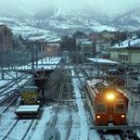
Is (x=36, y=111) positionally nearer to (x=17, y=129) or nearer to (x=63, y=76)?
(x=17, y=129)

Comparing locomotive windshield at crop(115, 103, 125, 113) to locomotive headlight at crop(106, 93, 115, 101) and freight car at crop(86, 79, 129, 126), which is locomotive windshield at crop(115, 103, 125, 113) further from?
locomotive headlight at crop(106, 93, 115, 101)

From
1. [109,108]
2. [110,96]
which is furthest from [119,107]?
[110,96]

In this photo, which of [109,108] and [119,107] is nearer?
[109,108]

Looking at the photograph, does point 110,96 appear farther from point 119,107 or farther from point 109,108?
point 119,107

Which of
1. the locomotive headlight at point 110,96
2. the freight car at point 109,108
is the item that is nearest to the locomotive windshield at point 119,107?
the freight car at point 109,108

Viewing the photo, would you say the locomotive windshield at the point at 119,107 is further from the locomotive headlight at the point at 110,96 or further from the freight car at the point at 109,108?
the locomotive headlight at the point at 110,96

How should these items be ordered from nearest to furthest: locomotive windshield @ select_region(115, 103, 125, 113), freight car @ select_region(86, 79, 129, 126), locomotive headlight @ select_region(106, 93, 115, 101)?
freight car @ select_region(86, 79, 129, 126)
locomotive headlight @ select_region(106, 93, 115, 101)
locomotive windshield @ select_region(115, 103, 125, 113)

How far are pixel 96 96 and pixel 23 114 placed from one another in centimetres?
746

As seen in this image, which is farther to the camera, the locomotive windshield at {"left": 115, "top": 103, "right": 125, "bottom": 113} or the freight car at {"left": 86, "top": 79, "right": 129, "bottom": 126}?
the locomotive windshield at {"left": 115, "top": 103, "right": 125, "bottom": 113}

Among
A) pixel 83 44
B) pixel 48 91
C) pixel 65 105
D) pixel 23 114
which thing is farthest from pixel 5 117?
pixel 83 44

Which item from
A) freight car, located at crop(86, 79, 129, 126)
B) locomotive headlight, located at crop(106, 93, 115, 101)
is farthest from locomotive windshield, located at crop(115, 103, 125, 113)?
locomotive headlight, located at crop(106, 93, 115, 101)

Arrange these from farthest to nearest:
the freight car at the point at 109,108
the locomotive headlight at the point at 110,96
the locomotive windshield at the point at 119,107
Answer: the locomotive windshield at the point at 119,107 → the locomotive headlight at the point at 110,96 → the freight car at the point at 109,108

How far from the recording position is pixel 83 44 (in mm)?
78125

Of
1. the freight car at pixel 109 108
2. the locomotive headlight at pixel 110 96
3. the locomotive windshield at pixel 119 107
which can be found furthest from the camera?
the locomotive windshield at pixel 119 107
